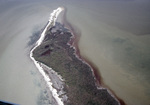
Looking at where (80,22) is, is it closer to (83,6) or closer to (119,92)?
(83,6)

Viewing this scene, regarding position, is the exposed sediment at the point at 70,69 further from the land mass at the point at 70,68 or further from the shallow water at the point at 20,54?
the shallow water at the point at 20,54

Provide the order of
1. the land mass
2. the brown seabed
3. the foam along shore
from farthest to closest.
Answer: the brown seabed, the foam along shore, the land mass

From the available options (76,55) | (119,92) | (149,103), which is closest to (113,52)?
(76,55)

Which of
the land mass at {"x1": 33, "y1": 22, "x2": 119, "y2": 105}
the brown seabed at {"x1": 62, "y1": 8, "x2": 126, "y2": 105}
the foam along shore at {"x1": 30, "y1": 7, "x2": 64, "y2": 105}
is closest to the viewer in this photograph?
the land mass at {"x1": 33, "y1": 22, "x2": 119, "y2": 105}

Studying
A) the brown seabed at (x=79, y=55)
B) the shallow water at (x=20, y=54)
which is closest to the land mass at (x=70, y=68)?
the brown seabed at (x=79, y=55)

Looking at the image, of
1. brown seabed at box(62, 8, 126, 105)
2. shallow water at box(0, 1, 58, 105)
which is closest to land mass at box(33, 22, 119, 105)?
brown seabed at box(62, 8, 126, 105)

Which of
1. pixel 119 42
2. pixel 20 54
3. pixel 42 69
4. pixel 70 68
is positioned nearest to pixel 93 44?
pixel 119 42

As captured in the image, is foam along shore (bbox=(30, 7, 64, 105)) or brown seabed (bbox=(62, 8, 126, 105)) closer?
foam along shore (bbox=(30, 7, 64, 105))

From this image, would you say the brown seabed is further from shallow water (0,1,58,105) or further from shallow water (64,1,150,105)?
shallow water (0,1,58,105)
